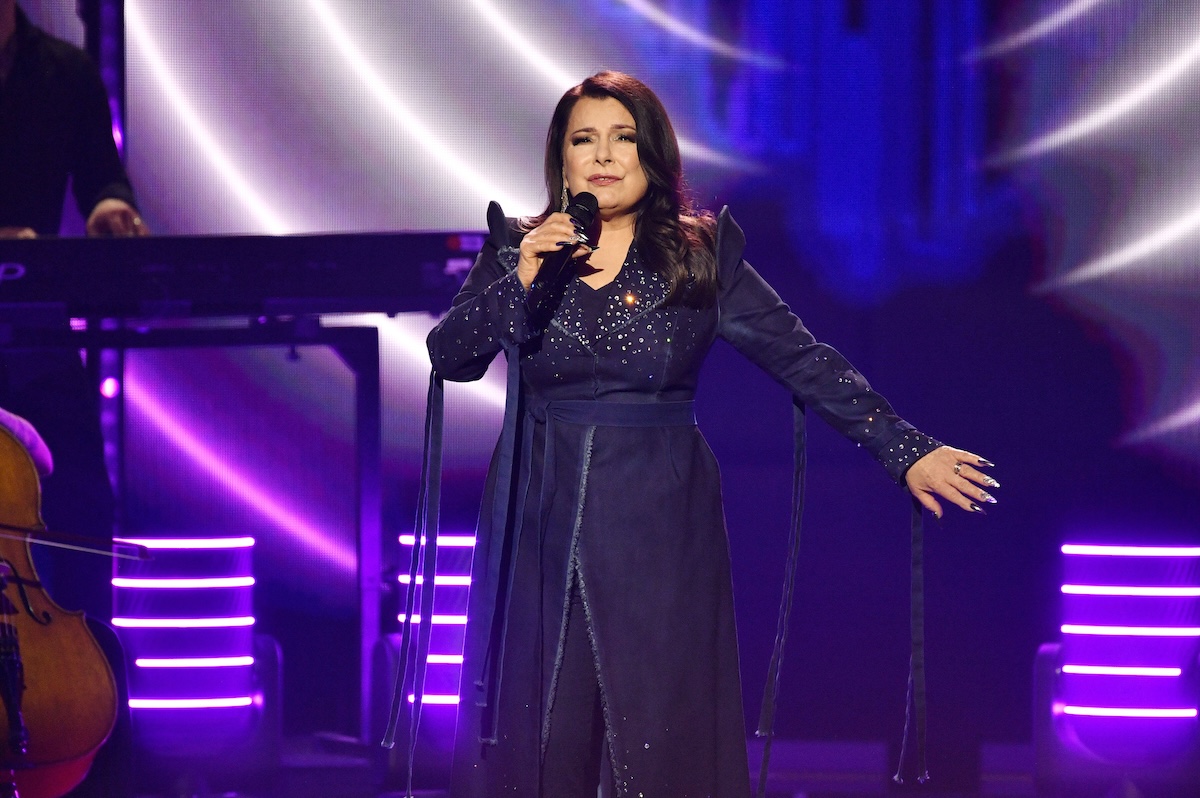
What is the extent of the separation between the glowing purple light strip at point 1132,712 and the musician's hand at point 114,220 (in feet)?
9.23

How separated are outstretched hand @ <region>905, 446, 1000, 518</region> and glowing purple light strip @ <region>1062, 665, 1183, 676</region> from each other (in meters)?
1.49

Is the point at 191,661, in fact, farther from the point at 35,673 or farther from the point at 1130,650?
the point at 1130,650

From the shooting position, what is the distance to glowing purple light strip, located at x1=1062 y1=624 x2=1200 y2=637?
3.12 metres

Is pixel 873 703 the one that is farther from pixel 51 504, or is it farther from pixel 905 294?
pixel 51 504

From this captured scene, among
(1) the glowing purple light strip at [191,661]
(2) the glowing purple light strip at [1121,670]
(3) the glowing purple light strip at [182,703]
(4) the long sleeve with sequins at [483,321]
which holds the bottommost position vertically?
(3) the glowing purple light strip at [182,703]

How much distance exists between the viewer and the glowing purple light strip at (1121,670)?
3.11 meters

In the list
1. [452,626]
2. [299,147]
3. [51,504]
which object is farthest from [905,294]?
[51,504]

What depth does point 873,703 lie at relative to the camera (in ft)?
12.5

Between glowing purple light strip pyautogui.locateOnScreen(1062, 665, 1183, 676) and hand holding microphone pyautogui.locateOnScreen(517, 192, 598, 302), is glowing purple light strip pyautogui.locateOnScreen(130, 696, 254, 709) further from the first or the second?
glowing purple light strip pyautogui.locateOnScreen(1062, 665, 1183, 676)

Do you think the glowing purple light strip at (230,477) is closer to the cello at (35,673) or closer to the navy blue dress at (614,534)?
the cello at (35,673)

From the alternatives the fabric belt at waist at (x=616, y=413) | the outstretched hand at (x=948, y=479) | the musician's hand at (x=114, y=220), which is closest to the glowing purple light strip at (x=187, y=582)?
the musician's hand at (x=114, y=220)

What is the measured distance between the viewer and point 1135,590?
3154mm

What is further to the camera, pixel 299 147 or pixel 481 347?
pixel 299 147

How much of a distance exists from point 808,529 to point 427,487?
1.99 m
